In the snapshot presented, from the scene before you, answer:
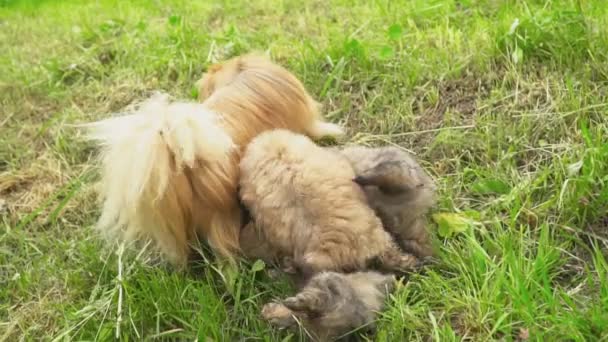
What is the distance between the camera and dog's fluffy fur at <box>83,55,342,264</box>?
6.68 ft

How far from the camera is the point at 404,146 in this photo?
2.61 m

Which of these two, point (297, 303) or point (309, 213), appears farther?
point (309, 213)

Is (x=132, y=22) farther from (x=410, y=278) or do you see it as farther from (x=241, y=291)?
(x=410, y=278)

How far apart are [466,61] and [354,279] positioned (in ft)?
4.92

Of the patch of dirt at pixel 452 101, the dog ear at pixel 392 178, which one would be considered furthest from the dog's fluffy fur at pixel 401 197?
the patch of dirt at pixel 452 101

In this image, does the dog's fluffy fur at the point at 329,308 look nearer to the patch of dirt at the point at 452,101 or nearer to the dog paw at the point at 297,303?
the dog paw at the point at 297,303

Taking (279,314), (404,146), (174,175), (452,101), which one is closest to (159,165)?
(174,175)

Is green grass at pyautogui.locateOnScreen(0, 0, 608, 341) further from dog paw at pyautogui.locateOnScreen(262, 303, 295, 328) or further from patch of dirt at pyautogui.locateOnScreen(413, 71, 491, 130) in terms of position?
dog paw at pyautogui.locateOnScreen(262, 303, 295, 328)

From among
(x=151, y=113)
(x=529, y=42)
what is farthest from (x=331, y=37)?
(x=151, y=113)

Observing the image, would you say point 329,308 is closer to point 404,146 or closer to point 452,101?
point 404,146

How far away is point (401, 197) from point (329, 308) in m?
0.55

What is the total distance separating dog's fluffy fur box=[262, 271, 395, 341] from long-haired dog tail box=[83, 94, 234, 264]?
1.87 ft

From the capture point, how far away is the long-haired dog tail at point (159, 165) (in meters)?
2.03

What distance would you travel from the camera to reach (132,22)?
4410 mm
